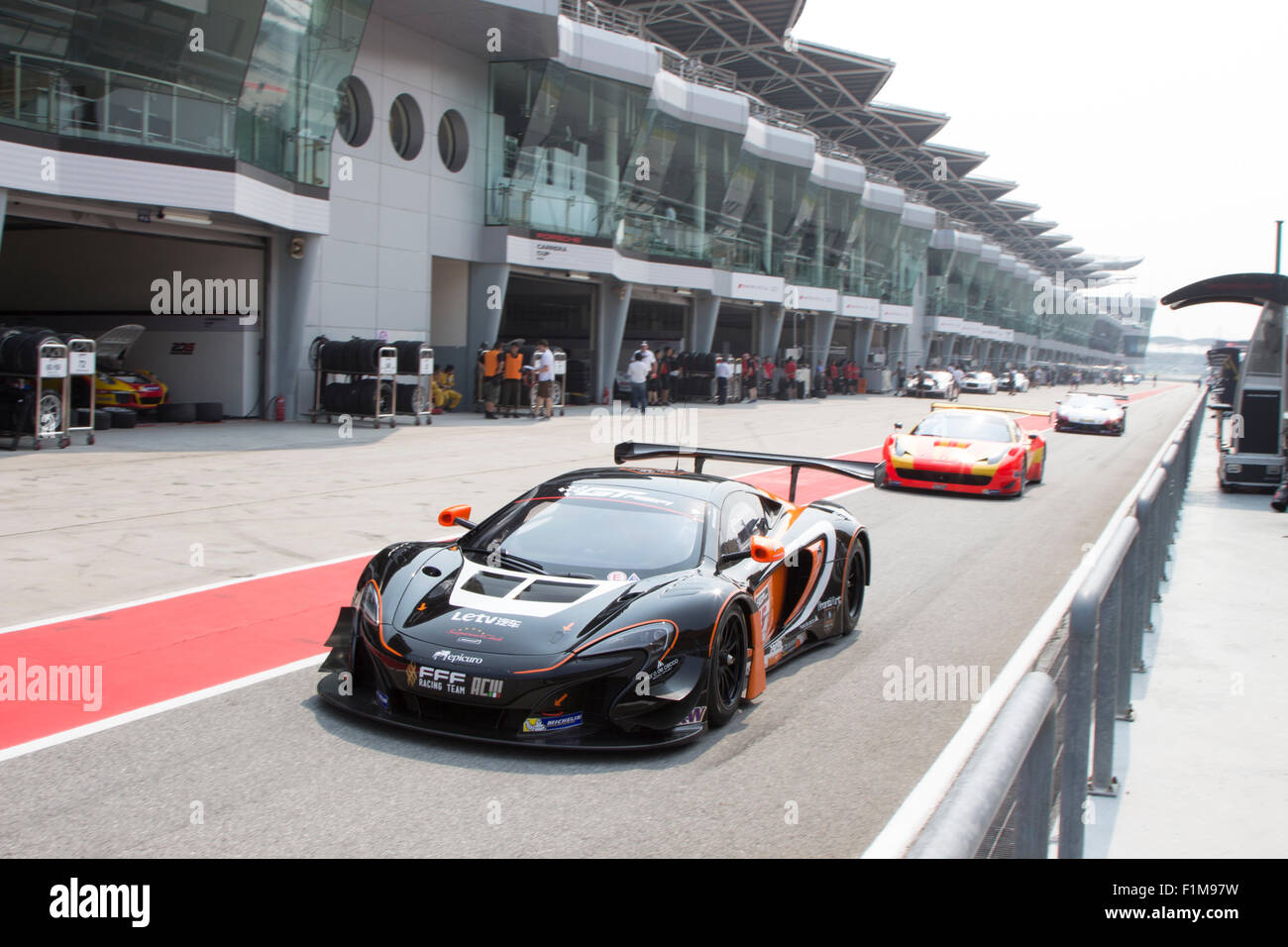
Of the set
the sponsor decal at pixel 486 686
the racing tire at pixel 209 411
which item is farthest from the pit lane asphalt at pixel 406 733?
the racing tire at pixel 209 411

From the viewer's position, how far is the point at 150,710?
5785 millimetres

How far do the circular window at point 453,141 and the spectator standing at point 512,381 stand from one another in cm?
543

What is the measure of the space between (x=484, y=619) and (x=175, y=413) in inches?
756

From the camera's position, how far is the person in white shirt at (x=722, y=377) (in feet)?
131

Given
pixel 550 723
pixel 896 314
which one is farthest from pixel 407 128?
pixel 896 314

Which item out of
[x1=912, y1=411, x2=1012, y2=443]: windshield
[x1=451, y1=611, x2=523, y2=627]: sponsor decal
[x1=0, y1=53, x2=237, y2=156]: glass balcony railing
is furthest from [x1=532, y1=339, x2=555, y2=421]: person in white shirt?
[x1=451, y1=611, x2=523, y2=627]: sponsor decal

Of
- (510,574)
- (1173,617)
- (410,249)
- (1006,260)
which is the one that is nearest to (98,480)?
(510,574)

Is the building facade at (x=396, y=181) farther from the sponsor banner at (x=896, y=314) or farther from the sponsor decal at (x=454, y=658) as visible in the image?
the sponsor decal at (x=454, y=658)

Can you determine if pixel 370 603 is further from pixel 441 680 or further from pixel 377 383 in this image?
pixel 377 383

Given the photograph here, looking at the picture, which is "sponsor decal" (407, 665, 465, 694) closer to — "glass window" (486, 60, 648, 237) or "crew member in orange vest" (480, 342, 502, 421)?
"crew member in orange vest" (480, 342, 502, 421)

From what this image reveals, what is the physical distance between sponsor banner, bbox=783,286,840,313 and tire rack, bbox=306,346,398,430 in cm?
2868

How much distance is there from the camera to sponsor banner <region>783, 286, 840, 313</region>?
168 feet

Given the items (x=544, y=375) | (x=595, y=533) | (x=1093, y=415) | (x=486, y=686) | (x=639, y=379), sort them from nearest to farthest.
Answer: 1. (x=486, y=686)
2. (x=595, y=533)
3. (x=544, y=375)
4. (x=639, y=379)
5. (x=1093, y=415)
